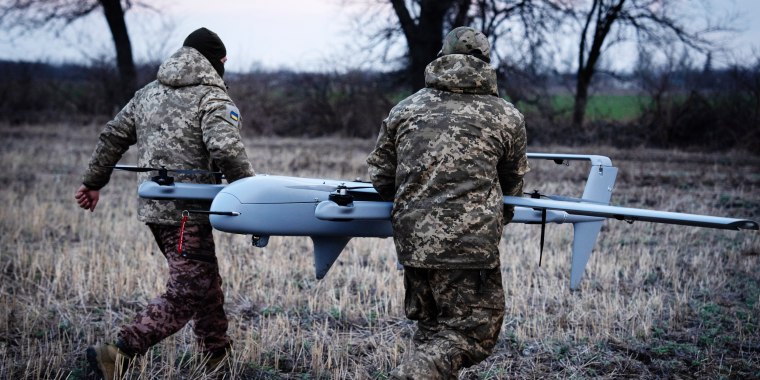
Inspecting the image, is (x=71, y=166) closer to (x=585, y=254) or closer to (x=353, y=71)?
(x=353, y=71)

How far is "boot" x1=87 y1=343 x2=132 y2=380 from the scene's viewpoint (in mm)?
4133

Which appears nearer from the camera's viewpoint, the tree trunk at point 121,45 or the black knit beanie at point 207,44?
the black knit beanie at point 207,44

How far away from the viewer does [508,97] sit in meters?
22.8

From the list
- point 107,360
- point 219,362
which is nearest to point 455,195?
point 219,362

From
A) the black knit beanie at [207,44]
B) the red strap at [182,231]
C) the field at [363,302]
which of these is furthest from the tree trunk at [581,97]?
the red strap at [182,231]

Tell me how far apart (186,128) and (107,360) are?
1.38 metres

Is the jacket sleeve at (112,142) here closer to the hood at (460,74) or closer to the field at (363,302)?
the field at (363,302)

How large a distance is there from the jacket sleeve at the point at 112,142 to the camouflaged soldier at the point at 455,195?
1.75 meters

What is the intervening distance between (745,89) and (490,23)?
7075 mm

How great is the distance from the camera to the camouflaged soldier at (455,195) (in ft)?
11.9

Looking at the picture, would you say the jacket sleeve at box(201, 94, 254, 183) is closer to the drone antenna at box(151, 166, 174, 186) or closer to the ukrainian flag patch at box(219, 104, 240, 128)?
the ukrainian flag patch at box(219, 104, 240, 128)

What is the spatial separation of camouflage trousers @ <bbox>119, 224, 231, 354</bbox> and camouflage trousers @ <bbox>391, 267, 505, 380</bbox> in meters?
1.35

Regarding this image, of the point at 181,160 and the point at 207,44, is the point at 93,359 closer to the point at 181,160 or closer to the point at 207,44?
the point at 181,160

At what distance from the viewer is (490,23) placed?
19.9 metres
